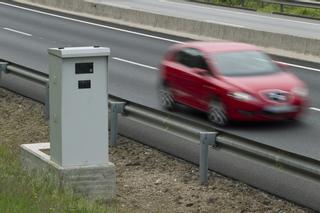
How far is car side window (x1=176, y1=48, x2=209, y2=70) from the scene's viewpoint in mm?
16719

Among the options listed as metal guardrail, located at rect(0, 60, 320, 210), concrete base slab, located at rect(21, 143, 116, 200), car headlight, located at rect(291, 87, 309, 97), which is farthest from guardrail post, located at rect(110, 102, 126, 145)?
car headlight, located at rect(291, 87, 309, 97)

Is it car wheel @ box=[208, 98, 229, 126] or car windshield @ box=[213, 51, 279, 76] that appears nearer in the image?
car wheel @ box=[208, 98, 229, 126]

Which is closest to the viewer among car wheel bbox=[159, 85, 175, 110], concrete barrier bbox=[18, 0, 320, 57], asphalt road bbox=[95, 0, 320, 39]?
car wheel bbox=[159, 85, 175, 110]

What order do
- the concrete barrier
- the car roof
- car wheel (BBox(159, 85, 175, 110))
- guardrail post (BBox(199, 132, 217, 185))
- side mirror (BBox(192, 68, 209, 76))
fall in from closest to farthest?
guardrail post (BBox(199, 132, 217, 185)) < side mirror (BBox(192, 68, 209, 76)) < the car roof < car wheel (BBox(159, 85, 175, 110)) < the concrete barrier

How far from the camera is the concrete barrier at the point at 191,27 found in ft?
88.5

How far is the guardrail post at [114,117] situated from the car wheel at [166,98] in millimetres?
3933

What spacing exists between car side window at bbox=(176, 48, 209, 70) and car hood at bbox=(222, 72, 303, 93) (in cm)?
70

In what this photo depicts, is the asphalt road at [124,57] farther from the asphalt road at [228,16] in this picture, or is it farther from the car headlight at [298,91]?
the asphalt road at [228,16]

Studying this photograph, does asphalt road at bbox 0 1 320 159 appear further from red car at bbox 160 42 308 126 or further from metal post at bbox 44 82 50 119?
→ metal post at bbox 44 82 50 119

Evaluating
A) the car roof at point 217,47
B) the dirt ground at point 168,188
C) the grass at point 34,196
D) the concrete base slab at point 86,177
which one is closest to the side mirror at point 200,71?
the car roof at point 217,47

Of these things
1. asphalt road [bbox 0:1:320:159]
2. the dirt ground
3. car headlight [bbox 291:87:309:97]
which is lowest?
asphalt road [bbox 0:1:320:159]

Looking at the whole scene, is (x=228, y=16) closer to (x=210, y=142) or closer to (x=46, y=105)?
(x=46, y=105)

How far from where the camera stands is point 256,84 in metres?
15.9

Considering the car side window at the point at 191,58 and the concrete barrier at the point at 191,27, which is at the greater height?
the car side window at the point at 191,58
